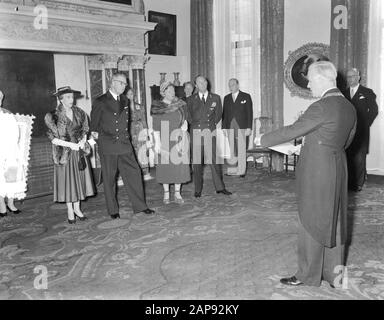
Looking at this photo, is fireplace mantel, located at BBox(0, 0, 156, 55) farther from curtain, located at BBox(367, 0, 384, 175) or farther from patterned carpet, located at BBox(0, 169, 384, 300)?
curtain, located at BBox(367, 0, 384, 175)

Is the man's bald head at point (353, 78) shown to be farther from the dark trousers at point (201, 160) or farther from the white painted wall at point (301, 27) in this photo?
the dark trousers at point (201, 160)

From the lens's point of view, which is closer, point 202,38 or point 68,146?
point 68,146

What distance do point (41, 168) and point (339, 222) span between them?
16.7ft

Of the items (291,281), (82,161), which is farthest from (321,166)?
(82,161)

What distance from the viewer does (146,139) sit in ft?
26.4

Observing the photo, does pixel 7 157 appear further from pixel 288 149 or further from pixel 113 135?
pixel 288 149

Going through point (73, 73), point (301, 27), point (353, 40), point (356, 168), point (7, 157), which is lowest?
point (356, 168)

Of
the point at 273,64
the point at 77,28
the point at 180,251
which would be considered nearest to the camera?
the point at 180,251

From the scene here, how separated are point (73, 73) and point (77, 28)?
41.7 inches

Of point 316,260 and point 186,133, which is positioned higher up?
point 186,133

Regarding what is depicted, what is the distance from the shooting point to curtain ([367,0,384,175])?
7324 millimetres

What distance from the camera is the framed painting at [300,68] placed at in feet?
26.7

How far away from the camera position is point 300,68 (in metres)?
8.32

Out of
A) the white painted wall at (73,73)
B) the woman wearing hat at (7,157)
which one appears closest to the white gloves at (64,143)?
the woman wearing hat at (7,157)
